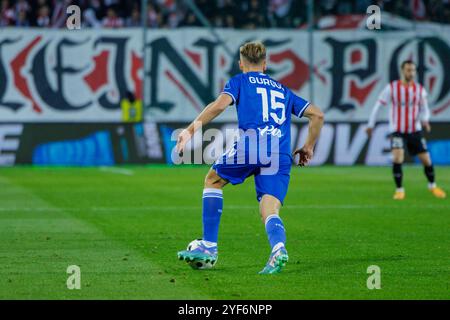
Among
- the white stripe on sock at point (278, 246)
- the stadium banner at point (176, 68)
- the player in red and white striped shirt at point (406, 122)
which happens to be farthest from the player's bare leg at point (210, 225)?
the stadium banner at point (176, 68)

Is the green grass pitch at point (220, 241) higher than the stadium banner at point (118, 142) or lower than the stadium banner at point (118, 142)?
higher

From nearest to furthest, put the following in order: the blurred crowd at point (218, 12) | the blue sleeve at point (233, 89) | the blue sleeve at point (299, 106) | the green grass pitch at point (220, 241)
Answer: the green grass pitch at point (220, 241)
the blue sleeve at point (233, 89)
the blue sleeve at point (299, 106)
the blurred crowd at point (218, 12)

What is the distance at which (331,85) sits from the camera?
30016 mm

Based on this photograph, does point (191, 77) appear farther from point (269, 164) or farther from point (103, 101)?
point (269, 164)

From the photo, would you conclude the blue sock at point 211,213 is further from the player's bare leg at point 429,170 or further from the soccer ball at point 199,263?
the player's bare leg at point 429,170

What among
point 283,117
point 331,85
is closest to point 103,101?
point 331,85

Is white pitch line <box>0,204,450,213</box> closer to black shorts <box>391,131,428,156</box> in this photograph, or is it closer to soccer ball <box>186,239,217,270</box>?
black shorts <box>391,131,428,156</box>

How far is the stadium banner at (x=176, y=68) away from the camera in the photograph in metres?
29.2

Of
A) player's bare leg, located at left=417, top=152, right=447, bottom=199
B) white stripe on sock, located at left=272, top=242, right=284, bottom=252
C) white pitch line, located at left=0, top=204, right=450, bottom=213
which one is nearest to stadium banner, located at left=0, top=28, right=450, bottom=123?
player's bare leg, located at left=417, top=152, right=447, bottom=199

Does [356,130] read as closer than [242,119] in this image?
No

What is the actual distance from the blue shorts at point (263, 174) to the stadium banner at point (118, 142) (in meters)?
18.0

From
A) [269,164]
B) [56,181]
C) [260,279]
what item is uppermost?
[269,164]
